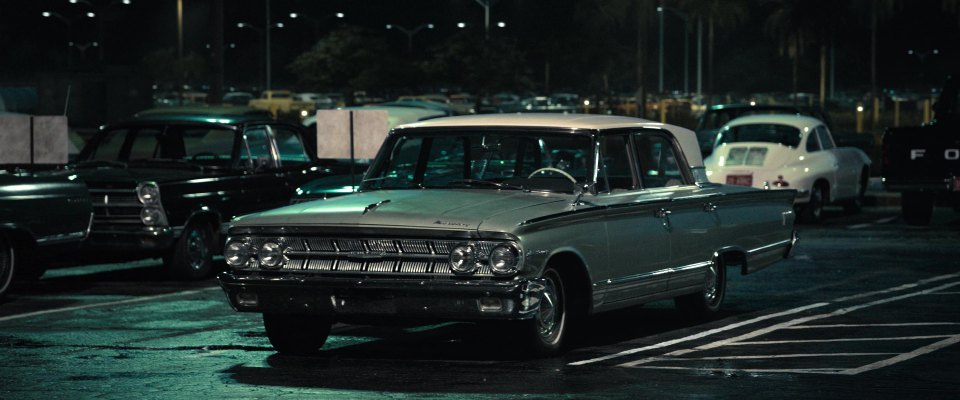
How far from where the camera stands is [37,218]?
14852 mm

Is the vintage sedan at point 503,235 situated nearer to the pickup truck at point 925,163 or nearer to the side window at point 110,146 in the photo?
the side window at point 110,146

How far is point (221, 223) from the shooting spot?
1728cm

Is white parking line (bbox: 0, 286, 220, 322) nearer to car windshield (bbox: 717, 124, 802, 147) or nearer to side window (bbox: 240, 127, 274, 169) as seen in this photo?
side window (bbox: 240, 127, 274, 169)

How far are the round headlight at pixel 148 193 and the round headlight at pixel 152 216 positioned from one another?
0.08 m

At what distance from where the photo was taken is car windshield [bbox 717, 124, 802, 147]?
24.9 meters

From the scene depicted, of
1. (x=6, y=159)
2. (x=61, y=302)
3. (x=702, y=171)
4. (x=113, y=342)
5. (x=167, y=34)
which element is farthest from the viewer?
(x=167, y=34)

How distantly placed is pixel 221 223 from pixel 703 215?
21.1ft

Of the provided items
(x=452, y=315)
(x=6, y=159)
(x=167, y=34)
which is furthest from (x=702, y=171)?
(x=167, y=34)

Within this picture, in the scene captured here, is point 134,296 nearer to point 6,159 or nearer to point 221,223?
point 221,223

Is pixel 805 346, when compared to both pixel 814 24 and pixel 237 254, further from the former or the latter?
pixel 814 24

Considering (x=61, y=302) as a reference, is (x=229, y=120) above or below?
above

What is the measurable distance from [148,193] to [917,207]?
470 inches

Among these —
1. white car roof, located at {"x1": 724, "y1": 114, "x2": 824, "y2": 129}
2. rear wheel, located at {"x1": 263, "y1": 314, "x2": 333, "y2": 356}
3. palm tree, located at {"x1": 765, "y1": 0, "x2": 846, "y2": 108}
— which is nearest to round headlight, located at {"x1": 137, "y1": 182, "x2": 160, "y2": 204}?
rear wheel, located at {"x1": 263, "y1": 314, "x2": 333, "y2": 356}

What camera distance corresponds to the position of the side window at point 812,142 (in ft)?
81.4
